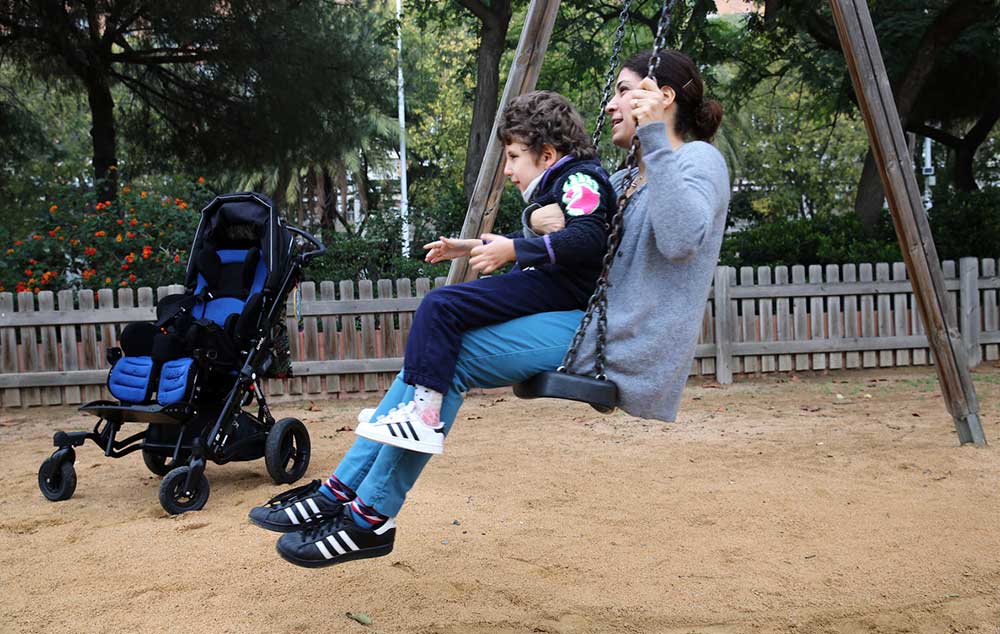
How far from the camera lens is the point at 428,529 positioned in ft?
15.8

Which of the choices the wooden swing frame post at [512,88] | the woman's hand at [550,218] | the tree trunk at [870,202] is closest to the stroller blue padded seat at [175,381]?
the wooden swing frame post at [512,88]

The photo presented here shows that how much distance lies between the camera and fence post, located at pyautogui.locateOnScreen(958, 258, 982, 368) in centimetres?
1034

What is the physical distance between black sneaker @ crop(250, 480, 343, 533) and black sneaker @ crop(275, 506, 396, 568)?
0.03m

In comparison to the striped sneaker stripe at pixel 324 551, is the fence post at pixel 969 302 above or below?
above

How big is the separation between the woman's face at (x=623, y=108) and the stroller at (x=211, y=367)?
2.96 m

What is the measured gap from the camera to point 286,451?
5902 millimetres

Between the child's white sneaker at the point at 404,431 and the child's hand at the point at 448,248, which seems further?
the child's hand at the point at 448,248

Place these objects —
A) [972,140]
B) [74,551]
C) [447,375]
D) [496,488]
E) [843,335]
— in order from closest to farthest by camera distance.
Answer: [447,375]
[74,551]
[496,488]
[843,335]
[972,140]

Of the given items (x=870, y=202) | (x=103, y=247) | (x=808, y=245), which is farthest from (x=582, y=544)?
(x=870, y=202)

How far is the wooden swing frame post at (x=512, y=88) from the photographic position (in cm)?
566

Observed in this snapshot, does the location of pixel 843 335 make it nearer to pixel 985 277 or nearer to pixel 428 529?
pixel 985 277

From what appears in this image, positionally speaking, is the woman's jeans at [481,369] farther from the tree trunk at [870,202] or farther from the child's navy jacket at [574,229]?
the tree trunk at [870,202]

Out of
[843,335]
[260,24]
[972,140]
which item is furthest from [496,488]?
[972,140]

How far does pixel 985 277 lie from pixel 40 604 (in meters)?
9.97
